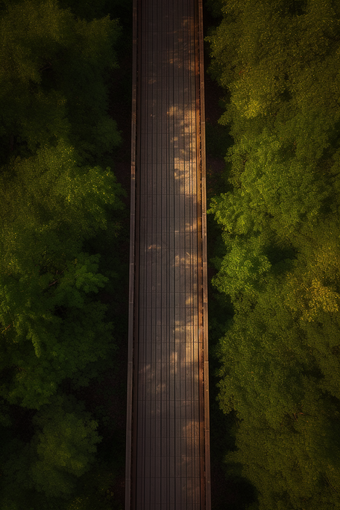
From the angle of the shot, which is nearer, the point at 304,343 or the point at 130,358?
the point at 304,343

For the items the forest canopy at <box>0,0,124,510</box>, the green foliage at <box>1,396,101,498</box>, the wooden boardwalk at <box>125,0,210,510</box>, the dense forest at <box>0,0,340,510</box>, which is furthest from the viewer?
the wooden boardwalk at <box>125,0,210,510</box>

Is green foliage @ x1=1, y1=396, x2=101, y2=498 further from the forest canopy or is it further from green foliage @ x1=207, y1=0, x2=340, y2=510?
green foliage @ x1=207, y1=0, x2=340, y2=510

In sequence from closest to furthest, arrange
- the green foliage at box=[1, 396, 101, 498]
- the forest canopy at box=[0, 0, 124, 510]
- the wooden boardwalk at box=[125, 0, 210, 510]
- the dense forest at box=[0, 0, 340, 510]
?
the forest canopy at box=[0, 0, 124, 510], the dense forest at box=[0, 0, 340, 510], the green foliage at box=[1, 396, 101, 498], the wooden boardwalk at box=[125, 0, 210, 510]

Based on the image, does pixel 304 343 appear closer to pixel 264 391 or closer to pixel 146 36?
pixel 264 391

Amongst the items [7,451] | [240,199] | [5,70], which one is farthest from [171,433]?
[5,70]

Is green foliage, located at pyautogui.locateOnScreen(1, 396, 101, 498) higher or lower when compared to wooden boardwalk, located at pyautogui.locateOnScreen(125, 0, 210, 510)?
lower

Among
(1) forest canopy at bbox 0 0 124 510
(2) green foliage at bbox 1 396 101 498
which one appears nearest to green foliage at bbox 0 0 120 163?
(1) forest canopy at bbox 0 0 124 510

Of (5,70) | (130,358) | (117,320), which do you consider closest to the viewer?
(5,70)
